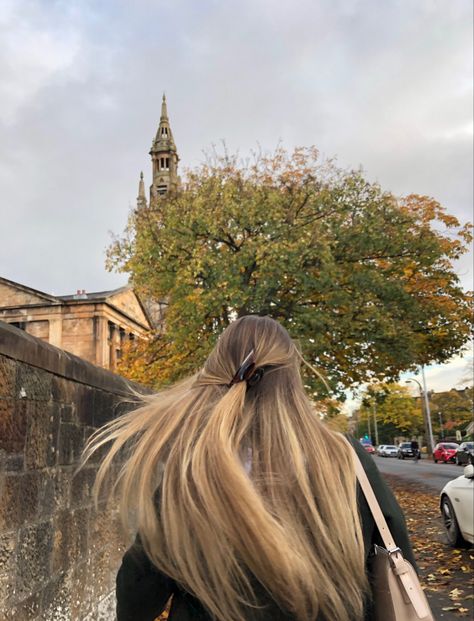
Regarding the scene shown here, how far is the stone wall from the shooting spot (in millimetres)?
2613

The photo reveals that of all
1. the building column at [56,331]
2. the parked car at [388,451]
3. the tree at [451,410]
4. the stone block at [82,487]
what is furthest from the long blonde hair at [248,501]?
the tree at [451,410]

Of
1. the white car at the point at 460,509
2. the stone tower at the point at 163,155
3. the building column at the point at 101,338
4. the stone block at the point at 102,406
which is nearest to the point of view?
the stone block at the point at 102,406

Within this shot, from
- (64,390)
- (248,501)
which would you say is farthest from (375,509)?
(64,390)

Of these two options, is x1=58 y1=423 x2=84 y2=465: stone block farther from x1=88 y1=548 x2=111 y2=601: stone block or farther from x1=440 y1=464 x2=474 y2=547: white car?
x1=440 y1=464 x2=474 y2=547: white car

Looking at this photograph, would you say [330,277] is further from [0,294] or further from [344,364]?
[0,294]

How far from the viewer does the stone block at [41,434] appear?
112 inches

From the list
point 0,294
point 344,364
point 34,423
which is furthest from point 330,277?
point 0,294

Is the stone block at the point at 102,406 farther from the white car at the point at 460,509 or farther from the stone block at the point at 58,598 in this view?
the white car at the point at 460,509

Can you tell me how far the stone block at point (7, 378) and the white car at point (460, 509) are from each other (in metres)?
6.54

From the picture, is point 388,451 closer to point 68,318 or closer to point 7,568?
point 68,318

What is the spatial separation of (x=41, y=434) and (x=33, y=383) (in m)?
0.29

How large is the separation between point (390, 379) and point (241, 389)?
1703 centimetres

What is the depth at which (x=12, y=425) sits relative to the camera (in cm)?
265

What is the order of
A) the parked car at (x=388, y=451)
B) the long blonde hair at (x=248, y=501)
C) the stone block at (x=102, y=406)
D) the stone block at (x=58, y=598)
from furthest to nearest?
the parked car at (x=388, y=451), the stone block at (x=102, y=406), the stone block at (x=58, y=598), the long blonde hair at (x=248, y=501)
